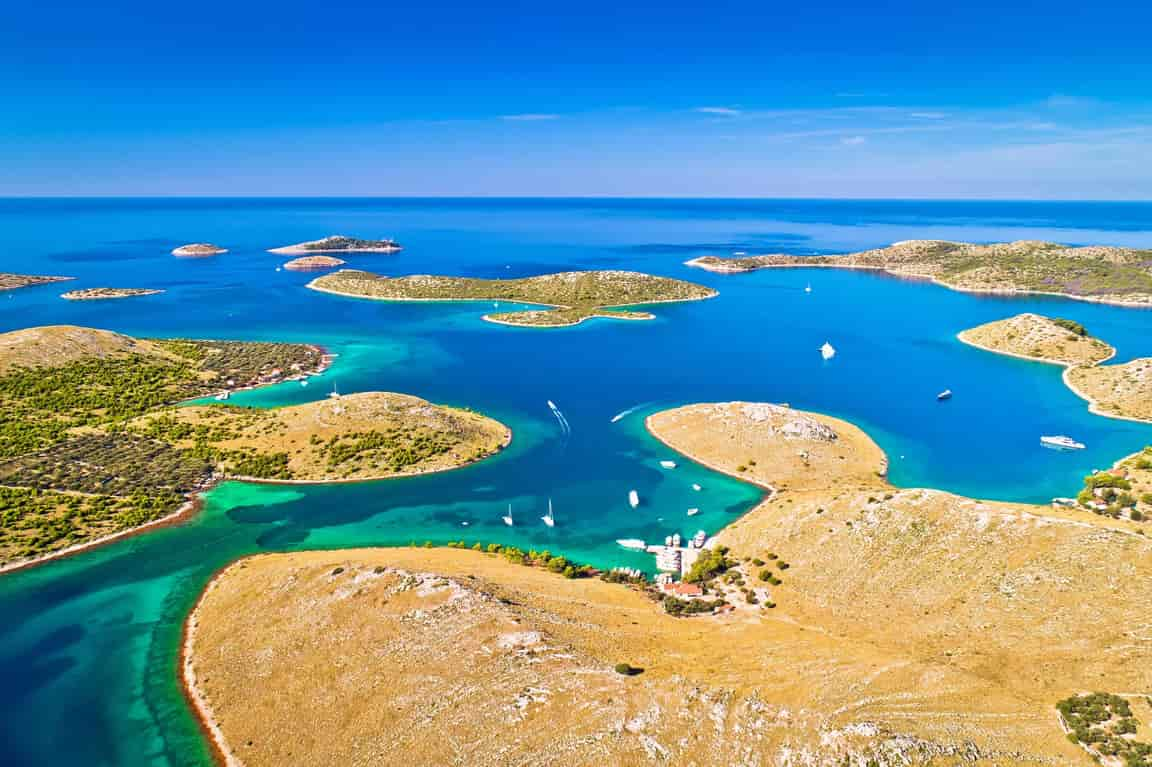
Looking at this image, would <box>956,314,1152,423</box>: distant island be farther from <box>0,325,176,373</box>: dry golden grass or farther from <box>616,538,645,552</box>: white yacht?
<box>0,325,176,373</box>: dry golden grass

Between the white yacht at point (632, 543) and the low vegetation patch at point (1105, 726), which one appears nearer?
the low vegetation patch at point (1105, 726)

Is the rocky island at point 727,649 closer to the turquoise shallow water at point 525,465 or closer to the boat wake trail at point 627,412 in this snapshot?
the turquoise shallow water at point 525,465

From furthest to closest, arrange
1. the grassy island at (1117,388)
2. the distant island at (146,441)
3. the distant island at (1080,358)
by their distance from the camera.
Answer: the distant island at (1080,358) < the grassy island at (1117,388) < the distant island at (146,441)

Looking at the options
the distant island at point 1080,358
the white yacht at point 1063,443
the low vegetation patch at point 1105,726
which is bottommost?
the white yacht at point 1063,443

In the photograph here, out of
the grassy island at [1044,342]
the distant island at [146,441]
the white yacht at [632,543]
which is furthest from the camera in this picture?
the grassy island at [1044,342]

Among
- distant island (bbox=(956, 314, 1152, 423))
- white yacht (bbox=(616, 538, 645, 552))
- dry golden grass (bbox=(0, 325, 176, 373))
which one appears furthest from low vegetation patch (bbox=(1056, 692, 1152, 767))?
dry golden grass (bbox=(0, 325, 176, 373))

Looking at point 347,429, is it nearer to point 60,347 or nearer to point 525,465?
point 525,465

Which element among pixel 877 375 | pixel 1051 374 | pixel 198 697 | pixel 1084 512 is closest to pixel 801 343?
pixel 877 375

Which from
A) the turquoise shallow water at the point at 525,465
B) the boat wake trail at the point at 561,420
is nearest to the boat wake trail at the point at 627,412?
the turquoise shallow water at the point at 525,465
